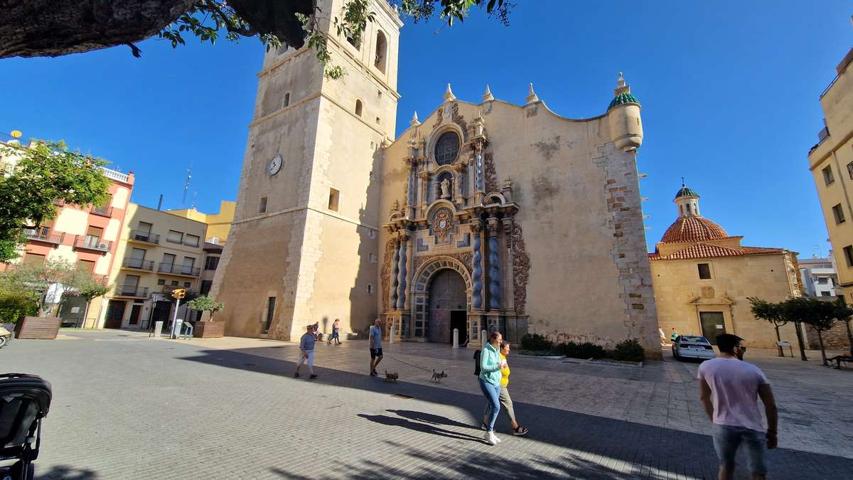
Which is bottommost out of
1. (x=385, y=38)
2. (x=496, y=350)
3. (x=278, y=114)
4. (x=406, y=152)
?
(x=496, y=350)

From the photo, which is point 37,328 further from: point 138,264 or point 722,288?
point 722,288

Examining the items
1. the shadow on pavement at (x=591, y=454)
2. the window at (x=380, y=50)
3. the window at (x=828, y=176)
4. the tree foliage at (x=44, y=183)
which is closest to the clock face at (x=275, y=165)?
the tree foliage at (x=44, y=183)

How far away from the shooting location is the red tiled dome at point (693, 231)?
96.3 feet

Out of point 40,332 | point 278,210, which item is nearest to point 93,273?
point 40,332

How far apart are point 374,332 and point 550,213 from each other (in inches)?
443

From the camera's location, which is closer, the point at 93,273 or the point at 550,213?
the point at 550,213

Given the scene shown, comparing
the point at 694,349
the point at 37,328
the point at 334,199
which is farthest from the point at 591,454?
the point at 37,328

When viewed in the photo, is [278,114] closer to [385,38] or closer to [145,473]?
[385,38]

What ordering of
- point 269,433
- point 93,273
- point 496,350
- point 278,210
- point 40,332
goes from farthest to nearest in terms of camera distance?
point 93,273 < point 278,210 < point 40,332 < point 496,350 < point 269,433

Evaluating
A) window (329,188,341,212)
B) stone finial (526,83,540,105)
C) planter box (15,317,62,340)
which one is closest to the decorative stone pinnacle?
stone finial (526,83,540,105)

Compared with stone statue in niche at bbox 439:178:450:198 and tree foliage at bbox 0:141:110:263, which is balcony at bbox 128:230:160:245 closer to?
tree foliage at bbox 0:141:110:263

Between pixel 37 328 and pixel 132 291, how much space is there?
1558 cm

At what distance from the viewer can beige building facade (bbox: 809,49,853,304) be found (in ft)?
57.8

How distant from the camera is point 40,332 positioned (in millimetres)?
14531
